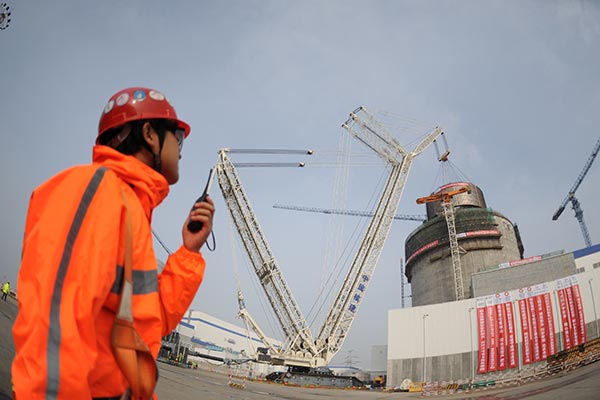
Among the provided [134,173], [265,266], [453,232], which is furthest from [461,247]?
[134,173]

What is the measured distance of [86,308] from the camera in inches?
37.2

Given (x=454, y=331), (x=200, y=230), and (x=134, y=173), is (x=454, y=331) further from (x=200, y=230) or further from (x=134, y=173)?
(x=134, y=173)

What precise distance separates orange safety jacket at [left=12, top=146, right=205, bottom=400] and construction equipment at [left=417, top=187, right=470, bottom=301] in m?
49.0

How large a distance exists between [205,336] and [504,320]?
6483 centimetres

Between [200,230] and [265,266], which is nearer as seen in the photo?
[200,230]

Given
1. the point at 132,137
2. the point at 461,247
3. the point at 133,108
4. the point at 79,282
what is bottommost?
the point at 79,282

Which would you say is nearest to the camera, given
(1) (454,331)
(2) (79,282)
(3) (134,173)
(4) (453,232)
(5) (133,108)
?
(2) (79,282)

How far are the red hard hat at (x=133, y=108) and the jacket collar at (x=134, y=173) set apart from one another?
20 centimetres

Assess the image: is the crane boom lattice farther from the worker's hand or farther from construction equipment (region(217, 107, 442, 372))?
the worker's hand

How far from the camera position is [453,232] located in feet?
155

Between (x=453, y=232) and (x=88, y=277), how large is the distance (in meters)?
51.8

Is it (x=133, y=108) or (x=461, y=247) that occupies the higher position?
(x=461, y=247)

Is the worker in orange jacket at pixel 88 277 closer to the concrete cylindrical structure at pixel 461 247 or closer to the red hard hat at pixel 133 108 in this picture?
the red hard hat at pixel 133 108

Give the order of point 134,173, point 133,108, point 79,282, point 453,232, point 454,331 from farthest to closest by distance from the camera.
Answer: point 453,232
point 454,331
point 133,108
point 134,173
point 79,282
